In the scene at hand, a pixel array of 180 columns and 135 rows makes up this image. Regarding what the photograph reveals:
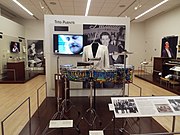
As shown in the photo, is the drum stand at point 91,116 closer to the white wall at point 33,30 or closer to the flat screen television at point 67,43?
the flat screen television at point 67,43

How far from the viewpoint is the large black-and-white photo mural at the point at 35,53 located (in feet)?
38.7

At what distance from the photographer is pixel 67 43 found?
5.33 metres

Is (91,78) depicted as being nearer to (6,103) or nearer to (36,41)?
(6,103)

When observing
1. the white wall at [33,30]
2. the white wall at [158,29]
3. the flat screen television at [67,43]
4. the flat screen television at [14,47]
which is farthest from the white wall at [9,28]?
the white wall at [158,29]

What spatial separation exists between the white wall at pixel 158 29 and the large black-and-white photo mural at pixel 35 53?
775cm

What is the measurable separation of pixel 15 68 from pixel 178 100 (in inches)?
308

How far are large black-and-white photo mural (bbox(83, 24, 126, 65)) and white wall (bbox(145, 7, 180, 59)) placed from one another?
4.40 metres

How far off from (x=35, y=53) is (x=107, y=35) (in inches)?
304

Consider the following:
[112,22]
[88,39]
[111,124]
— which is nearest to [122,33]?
[112,22]

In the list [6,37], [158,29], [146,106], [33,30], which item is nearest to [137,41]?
[158,29]

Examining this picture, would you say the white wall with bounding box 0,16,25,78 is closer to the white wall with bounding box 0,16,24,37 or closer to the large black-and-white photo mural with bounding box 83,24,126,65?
the white wall with bounding box 0,16,24,37

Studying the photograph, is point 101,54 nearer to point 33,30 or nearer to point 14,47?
point 14,47

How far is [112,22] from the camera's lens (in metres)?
5.59

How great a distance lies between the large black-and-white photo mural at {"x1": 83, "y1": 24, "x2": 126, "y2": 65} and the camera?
18.0ft
